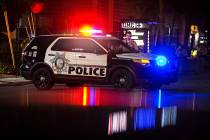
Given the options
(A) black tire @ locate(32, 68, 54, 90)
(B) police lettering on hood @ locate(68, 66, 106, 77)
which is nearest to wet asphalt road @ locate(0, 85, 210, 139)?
(A) black tire @ locate(32, 68, 54, 90)

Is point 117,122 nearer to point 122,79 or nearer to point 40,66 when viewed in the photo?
point 122,79

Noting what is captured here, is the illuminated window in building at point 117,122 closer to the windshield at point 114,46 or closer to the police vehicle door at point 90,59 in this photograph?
the police vehicle door at point 90,59

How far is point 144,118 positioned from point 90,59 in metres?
6.27

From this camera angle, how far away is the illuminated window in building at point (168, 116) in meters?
11.5

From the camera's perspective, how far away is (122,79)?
59.7 ft

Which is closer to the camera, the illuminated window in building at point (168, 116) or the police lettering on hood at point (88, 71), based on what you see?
the illuminated window in building at point (168, 116)

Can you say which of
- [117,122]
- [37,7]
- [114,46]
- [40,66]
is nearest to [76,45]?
[114,46]

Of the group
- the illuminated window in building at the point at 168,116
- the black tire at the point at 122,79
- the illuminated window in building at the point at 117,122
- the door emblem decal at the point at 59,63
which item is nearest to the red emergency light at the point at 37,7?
the door emblem decal at the point at 59,63

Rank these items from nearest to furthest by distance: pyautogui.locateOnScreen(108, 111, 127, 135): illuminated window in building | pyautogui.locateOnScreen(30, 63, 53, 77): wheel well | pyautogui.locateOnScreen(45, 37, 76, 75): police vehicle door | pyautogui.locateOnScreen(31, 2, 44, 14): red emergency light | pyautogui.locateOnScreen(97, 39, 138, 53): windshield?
pyautogui.locateOnScreen(108, 111, 127, 135): illuminated window in building < pyautogui.locateOnScreen(97, 39, 138, 53): windshield < pyautogui.locateOnScreen(45, 37, 76, 75): police vehicle door < pyautogui.locateOnScreen(30, 63, 53, 77): wheel well < pyautogui.locateOnScreen(31, 2, 44, 14): red emergency light

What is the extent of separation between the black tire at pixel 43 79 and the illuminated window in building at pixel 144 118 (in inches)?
235

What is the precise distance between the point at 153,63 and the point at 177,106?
3634 mm

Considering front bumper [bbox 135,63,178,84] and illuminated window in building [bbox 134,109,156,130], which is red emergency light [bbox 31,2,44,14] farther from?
illuminated window in building [bbox 134,109,156,130]

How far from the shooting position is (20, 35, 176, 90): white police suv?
18.0 m

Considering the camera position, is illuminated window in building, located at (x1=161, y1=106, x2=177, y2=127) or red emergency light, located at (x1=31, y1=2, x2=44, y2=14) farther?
red emergency light, located at (x1=31, y1=2, x2=44, y2=14)
